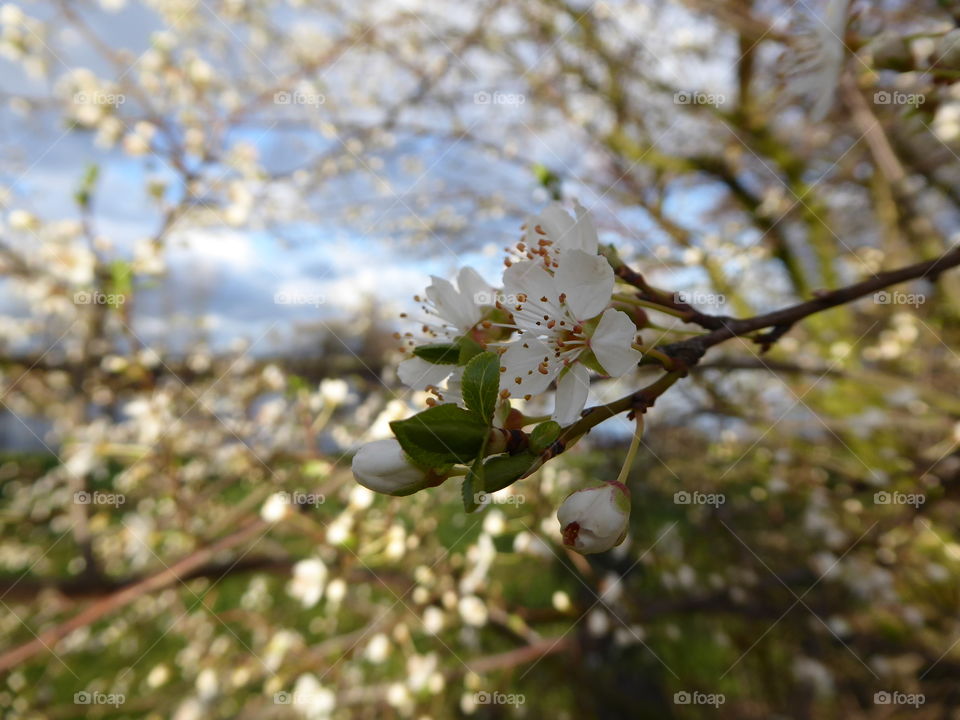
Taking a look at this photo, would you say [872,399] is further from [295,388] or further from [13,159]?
[13,159]

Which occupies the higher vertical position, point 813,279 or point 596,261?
point 596,261

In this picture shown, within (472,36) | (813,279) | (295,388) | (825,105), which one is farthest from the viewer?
(813,279)

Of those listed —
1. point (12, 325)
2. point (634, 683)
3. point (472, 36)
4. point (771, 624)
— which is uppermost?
point (472, 36)

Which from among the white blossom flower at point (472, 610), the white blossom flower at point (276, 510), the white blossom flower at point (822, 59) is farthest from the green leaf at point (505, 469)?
the white blossom flower at point (472, 610)

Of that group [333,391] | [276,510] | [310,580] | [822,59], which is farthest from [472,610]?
[822,59]

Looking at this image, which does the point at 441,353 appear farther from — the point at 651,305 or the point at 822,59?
the point at 822,59

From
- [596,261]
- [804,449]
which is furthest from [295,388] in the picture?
[804,449]
